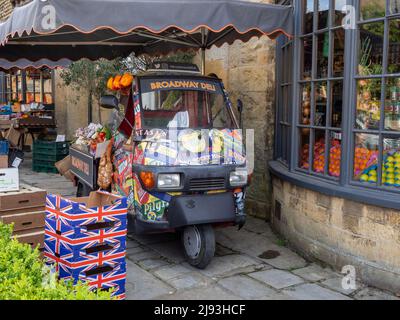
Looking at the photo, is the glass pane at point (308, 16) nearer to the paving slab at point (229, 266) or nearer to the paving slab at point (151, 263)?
the paving slab at point (229, 266)

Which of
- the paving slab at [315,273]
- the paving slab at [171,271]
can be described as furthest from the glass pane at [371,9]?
the paving slab at [171,271]

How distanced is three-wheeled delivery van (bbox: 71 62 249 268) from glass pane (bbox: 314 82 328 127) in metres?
0.94

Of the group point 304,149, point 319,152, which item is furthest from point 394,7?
point 304,149

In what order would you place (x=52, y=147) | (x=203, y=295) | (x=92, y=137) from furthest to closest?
(x=52, y=147) → (x=92, y=137) → (x=203, y=295)

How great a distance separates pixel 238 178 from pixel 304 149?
99 cm

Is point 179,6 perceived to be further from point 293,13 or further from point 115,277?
point 115,277

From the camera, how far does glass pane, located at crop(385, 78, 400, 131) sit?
4.51m

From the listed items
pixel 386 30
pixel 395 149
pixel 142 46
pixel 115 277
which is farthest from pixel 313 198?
pixel 142 46

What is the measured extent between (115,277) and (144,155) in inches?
57.6

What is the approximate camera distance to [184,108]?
5.74 metres

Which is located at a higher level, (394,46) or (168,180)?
(394,46)

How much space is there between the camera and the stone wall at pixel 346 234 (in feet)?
14.4

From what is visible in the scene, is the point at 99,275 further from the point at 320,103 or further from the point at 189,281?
the point at 320,103

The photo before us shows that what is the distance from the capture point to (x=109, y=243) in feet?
13.4
